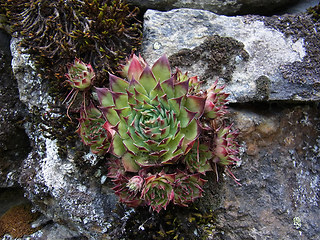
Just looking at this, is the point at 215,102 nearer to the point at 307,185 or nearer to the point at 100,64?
the point at 100,64

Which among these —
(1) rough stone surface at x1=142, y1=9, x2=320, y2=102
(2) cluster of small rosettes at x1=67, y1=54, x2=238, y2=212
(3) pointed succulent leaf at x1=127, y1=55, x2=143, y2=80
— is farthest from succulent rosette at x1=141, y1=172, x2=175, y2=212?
(1) rough stone surface at x1=142, y1=9, x2=320, y2=102

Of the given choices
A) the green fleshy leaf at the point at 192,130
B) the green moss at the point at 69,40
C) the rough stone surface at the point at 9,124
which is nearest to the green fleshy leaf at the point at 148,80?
the green fleshy leaf at the point at 192,130

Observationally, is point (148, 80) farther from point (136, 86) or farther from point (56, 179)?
point (56, 179)

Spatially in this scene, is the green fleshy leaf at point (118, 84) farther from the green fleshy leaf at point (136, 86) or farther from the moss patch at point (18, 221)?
the moss patch at point (18, 221)

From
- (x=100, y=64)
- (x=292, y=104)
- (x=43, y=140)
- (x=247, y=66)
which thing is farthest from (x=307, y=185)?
(x=43, y=140)

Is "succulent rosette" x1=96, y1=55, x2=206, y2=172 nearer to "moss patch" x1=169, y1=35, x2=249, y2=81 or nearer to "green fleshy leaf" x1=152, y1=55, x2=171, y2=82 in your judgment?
"green fleshy leaf" x1=152, y1=55, x2=171, y2=82

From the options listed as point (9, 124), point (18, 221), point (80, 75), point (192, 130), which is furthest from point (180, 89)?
point (18, 221)
